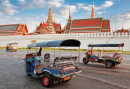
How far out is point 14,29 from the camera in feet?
152

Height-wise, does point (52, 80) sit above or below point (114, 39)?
below

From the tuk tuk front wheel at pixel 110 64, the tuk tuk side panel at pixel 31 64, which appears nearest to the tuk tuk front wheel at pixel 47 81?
the tuk tuk side panel at pixel 31 64

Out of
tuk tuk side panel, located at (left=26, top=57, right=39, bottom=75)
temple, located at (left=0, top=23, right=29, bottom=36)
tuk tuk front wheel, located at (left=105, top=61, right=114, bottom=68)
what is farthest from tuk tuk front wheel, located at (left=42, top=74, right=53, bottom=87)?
temple, located at (left=0, top=23, right=29, bottom=36)

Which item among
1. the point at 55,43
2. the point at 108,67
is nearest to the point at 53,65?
the point at 55,43

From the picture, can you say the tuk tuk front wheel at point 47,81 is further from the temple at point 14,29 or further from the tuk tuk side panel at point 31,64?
the temple at point 14,29

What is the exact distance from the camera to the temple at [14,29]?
149 feet

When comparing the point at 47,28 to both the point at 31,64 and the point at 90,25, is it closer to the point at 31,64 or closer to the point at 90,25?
the point at 90,25

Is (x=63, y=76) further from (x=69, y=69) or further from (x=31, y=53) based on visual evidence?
(x=31, y=53)

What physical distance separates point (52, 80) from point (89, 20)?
3547 centimetres

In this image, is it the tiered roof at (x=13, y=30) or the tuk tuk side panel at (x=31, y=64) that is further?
the tiered roof at (x=13, y=30)

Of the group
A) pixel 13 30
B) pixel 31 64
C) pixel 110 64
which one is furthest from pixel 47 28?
pixel 31 64

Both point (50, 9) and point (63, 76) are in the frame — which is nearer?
point (63, 76)

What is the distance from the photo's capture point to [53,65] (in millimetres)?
5141

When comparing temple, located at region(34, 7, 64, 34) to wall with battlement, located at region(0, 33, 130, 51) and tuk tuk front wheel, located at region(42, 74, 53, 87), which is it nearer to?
wall with battlement, located at region(0, 33, 130, 51)
